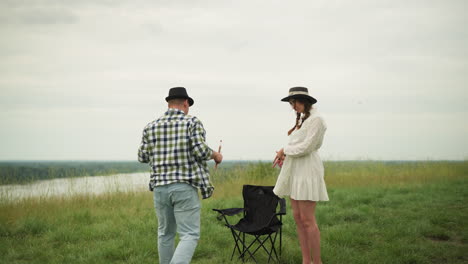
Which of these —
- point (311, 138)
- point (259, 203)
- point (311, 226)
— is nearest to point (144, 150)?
point (311, 138)

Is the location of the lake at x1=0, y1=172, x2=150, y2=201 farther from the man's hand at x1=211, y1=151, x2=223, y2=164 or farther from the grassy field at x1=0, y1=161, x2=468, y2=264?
the man's hand at x1=211, y1=151, x2=223, y2=164

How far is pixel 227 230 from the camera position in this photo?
5.00 metres

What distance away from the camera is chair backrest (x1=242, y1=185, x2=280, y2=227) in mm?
3961

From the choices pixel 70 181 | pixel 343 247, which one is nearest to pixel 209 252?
pixel 343 247

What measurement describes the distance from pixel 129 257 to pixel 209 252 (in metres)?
0.87

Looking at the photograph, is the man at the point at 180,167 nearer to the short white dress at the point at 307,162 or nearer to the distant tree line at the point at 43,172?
the short white dress at the point at 307,162

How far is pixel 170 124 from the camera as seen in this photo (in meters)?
2.71

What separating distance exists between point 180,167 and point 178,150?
124mm

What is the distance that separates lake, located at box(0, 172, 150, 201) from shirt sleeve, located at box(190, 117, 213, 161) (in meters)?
5.91

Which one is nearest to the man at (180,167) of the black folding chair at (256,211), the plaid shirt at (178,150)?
the plaid shirt at (178,150)

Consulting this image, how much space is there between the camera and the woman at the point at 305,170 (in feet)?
10.2

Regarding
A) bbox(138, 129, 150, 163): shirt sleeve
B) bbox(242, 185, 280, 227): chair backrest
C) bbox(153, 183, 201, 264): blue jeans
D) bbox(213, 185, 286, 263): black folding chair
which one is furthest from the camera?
bbox(242, 185, 280, 227): chair backrest

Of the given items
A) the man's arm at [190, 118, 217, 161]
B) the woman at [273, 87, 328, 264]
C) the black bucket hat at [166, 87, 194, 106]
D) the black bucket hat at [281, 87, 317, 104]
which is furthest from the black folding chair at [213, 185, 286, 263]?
the black bucket hat at [166, 87, 194, 106]

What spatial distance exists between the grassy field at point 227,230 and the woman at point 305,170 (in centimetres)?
72
